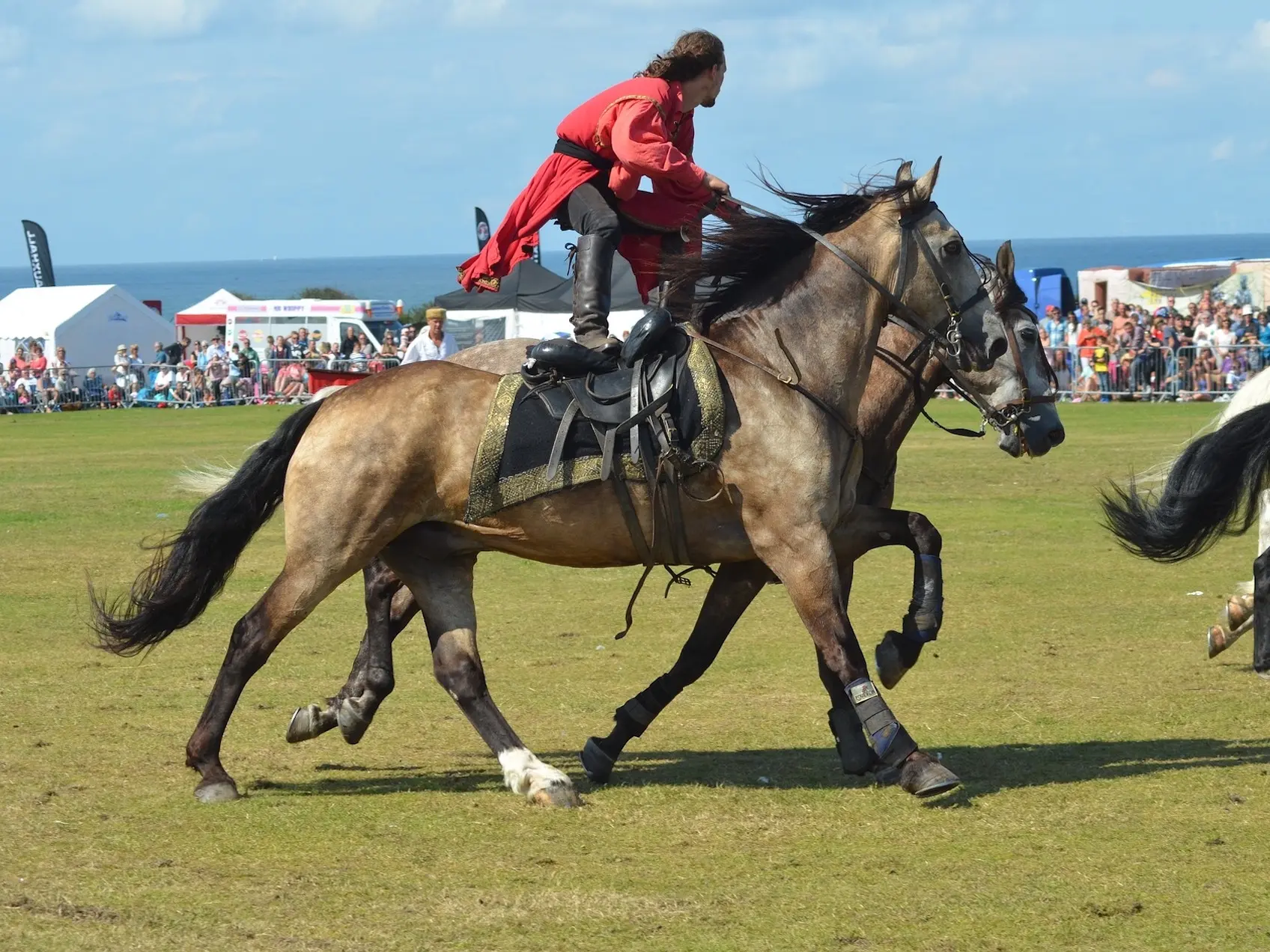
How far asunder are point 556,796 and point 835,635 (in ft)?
4.06

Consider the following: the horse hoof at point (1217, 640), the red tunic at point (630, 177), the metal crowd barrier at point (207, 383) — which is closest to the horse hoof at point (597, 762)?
the red tunic at point (630, 177)

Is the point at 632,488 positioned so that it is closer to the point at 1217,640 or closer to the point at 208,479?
the point at 208,479

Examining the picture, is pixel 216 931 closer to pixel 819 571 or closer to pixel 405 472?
pixel 405 472

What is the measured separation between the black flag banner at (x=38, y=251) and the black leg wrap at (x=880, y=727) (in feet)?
163

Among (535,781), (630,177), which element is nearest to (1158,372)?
(630,177)

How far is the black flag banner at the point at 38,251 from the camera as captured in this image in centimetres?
5219

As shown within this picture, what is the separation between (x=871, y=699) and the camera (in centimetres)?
643

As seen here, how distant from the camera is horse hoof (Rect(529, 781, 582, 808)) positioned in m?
6.50

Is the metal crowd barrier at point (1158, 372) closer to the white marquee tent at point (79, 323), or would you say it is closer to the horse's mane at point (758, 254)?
the white marquee tent at point (79, 323)

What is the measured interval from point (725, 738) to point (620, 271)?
67.6 ft

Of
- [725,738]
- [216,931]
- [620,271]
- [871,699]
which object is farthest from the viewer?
[620,271]

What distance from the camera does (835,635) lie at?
651cm

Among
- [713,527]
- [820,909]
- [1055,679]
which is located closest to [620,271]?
[1055,679]

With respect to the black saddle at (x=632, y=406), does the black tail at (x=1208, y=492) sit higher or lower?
lower
